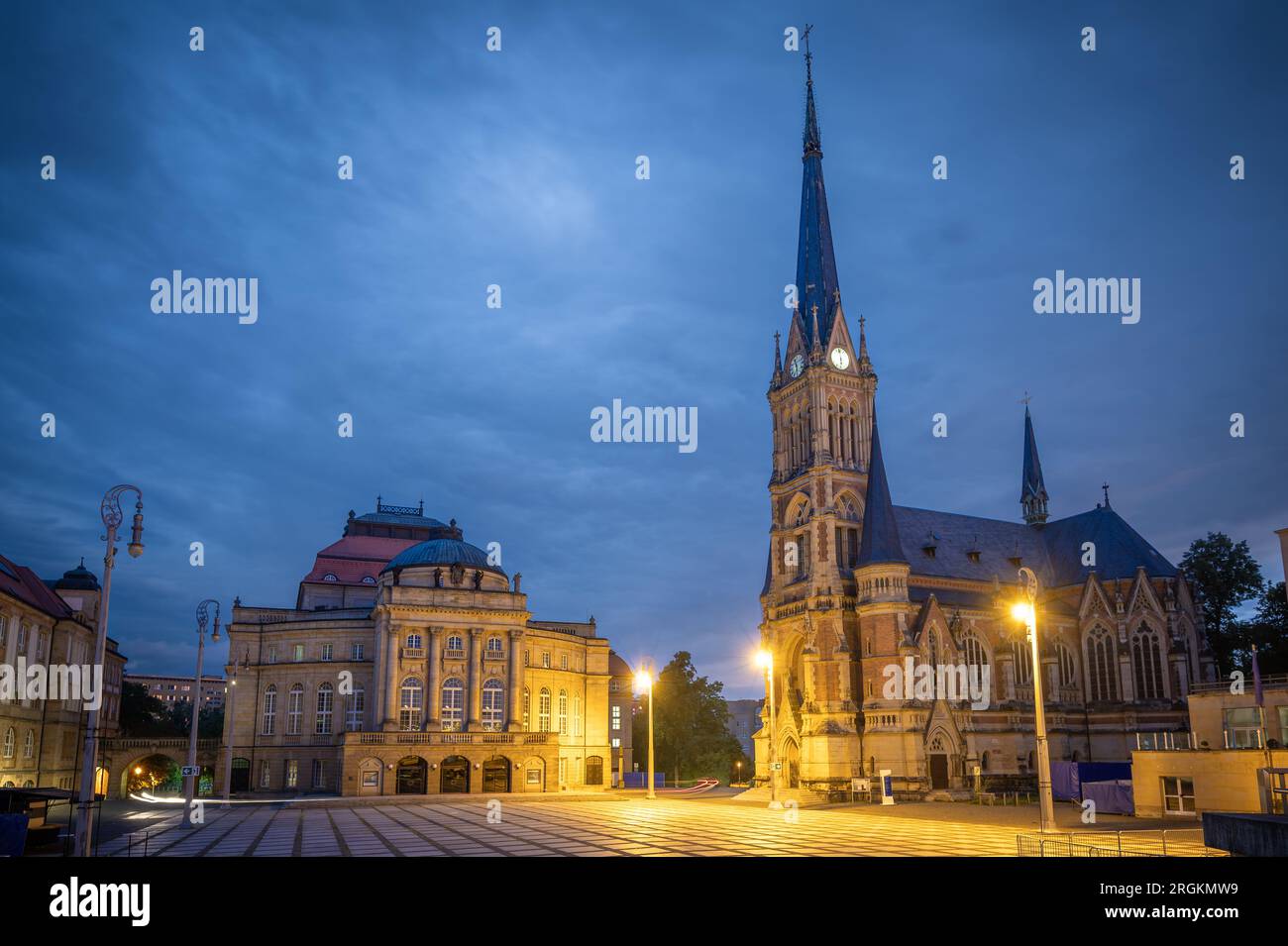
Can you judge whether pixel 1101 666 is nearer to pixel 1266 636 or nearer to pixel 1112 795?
pixel 1266 636

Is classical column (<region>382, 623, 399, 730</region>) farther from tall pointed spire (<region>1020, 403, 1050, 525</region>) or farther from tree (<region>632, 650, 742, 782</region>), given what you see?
tall pointed spire (<region>1020, 403, 1050, 525</region>)

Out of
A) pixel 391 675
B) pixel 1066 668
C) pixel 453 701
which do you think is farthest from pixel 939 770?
pixel 391 675

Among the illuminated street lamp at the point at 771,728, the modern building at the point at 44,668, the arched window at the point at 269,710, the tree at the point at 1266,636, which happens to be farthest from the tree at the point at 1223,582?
the modern building at the point at 44,668

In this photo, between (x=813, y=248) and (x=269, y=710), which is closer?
(x=269, y=710)

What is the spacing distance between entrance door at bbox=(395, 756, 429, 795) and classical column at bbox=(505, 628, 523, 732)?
7.52m

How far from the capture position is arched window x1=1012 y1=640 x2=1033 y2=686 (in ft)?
246

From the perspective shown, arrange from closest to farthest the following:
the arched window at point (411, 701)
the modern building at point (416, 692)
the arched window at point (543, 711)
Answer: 1. the modern building at point (416, 692)
2. the arched window at point (411, 701)
3. the arched window at point (543, 711)

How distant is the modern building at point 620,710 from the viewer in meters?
103

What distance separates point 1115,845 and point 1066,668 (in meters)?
55.2

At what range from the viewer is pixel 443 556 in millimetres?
76312

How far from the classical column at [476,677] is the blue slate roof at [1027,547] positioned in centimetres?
3518

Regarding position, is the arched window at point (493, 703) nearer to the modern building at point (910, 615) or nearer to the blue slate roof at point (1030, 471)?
the modern building at point (910, 615)
